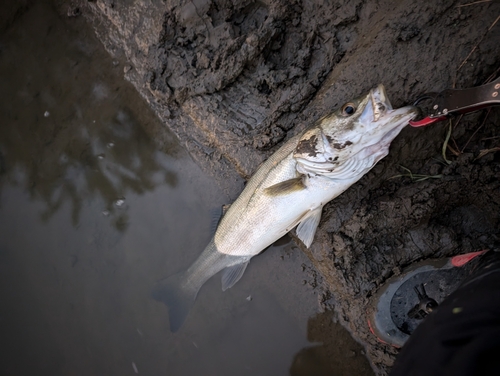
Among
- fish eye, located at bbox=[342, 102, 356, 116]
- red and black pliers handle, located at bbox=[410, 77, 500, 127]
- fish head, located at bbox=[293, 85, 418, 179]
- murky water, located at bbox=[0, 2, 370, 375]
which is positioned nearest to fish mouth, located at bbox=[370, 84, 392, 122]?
fish head, located at bbox=[293, 85, 418, 179]

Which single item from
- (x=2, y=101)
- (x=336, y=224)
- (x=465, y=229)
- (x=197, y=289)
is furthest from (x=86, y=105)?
(x=465, y=229)

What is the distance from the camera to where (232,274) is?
351cm

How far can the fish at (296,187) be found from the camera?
2578mm

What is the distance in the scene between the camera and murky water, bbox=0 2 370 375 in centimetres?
361

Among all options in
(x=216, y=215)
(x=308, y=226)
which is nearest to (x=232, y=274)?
(x=216, y=215)

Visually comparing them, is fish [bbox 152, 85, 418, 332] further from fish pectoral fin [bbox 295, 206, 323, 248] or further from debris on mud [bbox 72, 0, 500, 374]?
debris on mud [bbox 72, 0, 500, 374]

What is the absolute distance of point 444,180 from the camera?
Result: 3.01 meters

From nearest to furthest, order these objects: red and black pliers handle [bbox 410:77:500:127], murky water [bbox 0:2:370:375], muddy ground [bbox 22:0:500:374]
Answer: red and black pliers handle [bbox 410:77:500:127] → muddy ground [bbox 22:0:500:374] → murky water [bbox 0:2:370:375]

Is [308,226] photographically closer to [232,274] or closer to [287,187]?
[287,187]

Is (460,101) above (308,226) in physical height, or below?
above

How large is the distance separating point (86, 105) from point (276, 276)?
2905 mm

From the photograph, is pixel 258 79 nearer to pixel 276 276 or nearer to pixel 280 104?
pixel 280 104

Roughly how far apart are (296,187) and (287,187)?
0.07 meters

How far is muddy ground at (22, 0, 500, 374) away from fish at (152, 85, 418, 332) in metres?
0.35
